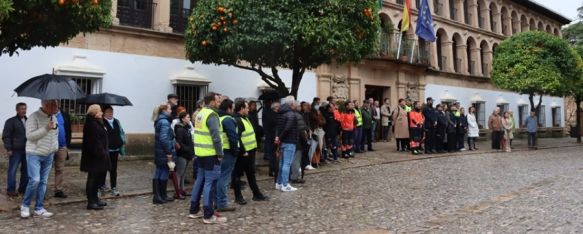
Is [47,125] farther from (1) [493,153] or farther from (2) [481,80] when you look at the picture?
(2) [481,80]

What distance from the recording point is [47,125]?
6316 millimetres

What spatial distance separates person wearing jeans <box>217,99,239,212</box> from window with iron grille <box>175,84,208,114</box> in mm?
7912

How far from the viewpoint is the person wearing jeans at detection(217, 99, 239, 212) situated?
6.42m

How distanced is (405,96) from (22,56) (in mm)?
15876

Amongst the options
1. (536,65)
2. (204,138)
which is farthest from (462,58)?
(204,138)

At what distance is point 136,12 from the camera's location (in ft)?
45.8

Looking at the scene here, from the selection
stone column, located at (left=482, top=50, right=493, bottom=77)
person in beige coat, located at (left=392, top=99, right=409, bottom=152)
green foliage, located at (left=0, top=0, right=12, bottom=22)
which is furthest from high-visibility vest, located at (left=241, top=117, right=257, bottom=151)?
stone column, located at (left=482, top=50, right=493, bottom=77)

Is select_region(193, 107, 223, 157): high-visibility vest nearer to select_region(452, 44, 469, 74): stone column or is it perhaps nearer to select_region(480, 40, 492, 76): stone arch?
select_region(452, 44, 469, 74): stone column

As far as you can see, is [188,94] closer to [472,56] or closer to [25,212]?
[25,212]

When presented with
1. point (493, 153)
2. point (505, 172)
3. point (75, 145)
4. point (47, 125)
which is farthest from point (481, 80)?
point (47, 125)

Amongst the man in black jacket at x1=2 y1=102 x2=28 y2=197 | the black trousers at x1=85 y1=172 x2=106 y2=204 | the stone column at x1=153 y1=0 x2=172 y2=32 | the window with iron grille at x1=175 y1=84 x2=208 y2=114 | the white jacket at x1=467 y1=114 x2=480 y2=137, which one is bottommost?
the black trousers at x1=85 y1=172 x2=106 y2=204

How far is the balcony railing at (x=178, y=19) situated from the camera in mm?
14711

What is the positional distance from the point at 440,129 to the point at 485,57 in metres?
15.0

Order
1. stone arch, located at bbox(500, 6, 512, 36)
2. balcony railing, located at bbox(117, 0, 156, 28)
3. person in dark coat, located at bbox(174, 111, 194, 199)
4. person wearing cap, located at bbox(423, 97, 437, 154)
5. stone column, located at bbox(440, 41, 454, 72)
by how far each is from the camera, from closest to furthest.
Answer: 1. person in dark coat, located at bbox(174, 111, 194, 199)
2. balcony railing, located at bbox(117, 0, 156, 28)
3. person wearing cap, located at bbox(423, 97, 437, 154)
4. stone column, located at bbox(440, 41, 454, 72)
5. stone arch, located at bbox(500, 6, 512, 36)
